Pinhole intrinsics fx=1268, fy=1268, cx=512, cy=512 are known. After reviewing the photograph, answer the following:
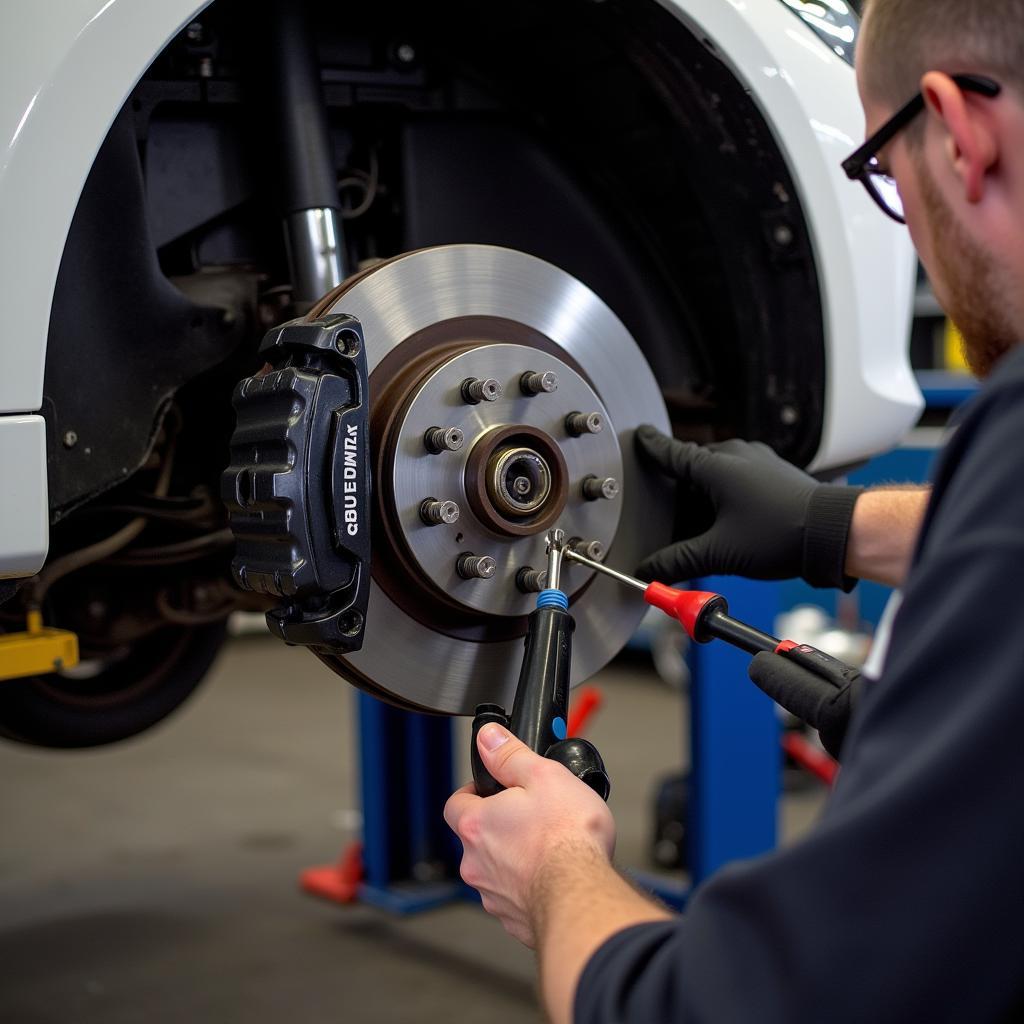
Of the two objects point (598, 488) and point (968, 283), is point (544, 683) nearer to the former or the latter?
point (598, 488)

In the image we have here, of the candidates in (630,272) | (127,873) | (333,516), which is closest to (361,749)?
(127,873)

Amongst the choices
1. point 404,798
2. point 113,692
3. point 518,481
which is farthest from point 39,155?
point 404,798

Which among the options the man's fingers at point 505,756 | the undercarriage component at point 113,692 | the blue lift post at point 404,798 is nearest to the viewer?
the man's fingers at point 505,756

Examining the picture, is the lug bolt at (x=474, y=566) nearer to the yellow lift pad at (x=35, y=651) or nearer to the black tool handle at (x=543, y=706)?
the black tool handle at (x=543, y=706)

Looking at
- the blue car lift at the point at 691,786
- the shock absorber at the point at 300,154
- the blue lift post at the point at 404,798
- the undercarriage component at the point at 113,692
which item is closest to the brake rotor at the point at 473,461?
the shock absorber at the point at 300,154

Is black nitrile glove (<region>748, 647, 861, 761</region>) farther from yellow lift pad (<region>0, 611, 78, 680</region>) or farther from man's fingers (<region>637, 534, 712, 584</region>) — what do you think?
yellow lift pad (<region>0, 611, 78, 680</region>)

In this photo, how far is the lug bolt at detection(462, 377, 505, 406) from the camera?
838 millimetres

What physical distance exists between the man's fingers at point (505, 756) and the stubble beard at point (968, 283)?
307mm

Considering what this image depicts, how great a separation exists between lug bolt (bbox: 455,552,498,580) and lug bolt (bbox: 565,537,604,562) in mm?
75

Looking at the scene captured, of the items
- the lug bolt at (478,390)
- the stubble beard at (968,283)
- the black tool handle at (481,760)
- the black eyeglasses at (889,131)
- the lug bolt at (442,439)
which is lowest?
the black tool handle at (481,760)

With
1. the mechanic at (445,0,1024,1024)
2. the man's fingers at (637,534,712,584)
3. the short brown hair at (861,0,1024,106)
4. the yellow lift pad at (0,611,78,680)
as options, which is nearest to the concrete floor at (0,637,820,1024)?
the yellow lift pad at (0,611,78,680)

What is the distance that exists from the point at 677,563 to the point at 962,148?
1.59 feet

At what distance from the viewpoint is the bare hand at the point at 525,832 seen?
1.98 ft

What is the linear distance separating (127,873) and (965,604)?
2.16 metres
